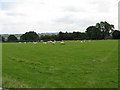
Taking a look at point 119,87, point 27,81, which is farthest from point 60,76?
point 119,87

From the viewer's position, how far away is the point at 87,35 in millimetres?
105875

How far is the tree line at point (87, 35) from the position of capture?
10125 centimetres

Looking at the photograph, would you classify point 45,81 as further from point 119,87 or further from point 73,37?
point 73,37

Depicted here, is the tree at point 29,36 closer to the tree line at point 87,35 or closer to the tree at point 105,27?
the tree line at point 87,35

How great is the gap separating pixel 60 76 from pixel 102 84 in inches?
93.0

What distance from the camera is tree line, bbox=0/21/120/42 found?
101 metres

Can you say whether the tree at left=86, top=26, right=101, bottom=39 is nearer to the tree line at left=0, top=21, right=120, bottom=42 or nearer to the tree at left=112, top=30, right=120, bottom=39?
the tree line at left=0, top=21, right=120, bottom=42

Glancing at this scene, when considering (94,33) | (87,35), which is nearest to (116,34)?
(94,33)

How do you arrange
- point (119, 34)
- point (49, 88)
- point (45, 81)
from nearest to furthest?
point (49, 88) → point (45, 81) → point (119, 34)

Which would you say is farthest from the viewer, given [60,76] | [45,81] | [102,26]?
[102,26]

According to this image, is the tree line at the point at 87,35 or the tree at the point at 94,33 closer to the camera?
the tree line at the point at 87,35

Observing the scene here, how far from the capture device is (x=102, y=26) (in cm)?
11306

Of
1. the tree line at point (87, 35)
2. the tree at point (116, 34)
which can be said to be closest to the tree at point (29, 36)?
the tree line at point (87, 35)

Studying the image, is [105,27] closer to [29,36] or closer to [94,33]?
[94,33]
